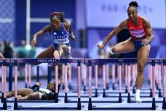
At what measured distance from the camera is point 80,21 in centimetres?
3359

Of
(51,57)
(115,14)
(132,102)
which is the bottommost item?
(132,102)

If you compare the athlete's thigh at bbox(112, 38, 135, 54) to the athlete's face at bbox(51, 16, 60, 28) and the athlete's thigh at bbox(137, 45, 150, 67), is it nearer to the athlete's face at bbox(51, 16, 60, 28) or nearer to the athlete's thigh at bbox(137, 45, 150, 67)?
the athlete's thigh at bbox(137, 45, 150, 67)

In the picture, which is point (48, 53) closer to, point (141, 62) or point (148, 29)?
point (141, 62)

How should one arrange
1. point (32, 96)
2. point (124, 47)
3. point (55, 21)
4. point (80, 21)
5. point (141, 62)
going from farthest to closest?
1. point (80, 21)
2. point (32, 96)
3. point (55, 21)
4. point (124, 47)
5. point (141, 62)

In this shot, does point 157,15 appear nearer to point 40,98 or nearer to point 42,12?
point 42,12

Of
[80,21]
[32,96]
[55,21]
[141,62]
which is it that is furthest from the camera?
[80,21]

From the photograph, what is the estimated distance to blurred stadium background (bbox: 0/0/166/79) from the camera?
26.2 metres

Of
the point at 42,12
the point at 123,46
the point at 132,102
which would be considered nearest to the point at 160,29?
the point at 42,12

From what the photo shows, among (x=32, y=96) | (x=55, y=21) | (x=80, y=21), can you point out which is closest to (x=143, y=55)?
(x=55, y=21)

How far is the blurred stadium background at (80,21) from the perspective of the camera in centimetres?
2619

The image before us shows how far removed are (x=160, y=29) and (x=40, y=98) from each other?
45.3 ft

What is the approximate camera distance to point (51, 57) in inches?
541

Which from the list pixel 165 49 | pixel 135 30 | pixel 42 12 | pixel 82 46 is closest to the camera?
pixel 135 30

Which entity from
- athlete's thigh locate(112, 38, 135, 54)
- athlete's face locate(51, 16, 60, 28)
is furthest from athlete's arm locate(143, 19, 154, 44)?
athlete's face locate(51, 16, 60, 28)
